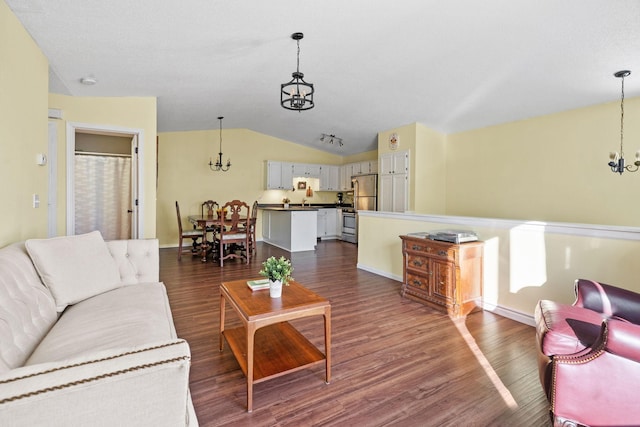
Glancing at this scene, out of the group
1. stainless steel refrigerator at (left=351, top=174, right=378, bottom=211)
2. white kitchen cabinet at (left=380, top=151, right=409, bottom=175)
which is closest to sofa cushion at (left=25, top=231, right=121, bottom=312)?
white kitchen cabinet at (left=380, top=151, right=409, bottom=175)

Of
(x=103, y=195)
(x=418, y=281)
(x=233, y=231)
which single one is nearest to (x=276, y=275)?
(x=418, y=281)

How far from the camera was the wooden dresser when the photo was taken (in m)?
3.18

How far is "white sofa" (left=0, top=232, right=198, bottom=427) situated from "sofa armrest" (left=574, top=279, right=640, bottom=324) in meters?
2.25

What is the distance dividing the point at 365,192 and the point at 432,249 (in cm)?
485

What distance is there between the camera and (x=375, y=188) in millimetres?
7836

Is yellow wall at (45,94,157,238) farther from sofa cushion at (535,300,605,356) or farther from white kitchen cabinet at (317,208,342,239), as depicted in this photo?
white kitchen cabinet at (317,208,342,239)

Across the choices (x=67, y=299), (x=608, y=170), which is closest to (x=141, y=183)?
(x=67, y=299)

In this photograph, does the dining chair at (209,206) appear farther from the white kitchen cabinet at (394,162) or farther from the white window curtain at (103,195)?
the white kitchen cabinet at (394,162)

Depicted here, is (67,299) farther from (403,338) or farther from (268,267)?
(403,338)

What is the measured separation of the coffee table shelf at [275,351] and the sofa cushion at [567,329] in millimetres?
1245

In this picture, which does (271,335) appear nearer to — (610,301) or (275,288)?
(275,288)

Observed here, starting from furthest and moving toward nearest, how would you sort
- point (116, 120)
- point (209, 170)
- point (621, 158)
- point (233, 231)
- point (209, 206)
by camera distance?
1. point (209, 170)
2. point (209, 206)
3. point (233, 231)
4. point (116, 120)
5. point (621, 158)

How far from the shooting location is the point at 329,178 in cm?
913

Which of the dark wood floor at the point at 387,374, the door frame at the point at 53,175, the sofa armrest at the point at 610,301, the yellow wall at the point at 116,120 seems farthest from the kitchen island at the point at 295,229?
the sofa armrest at the point at 610,301
